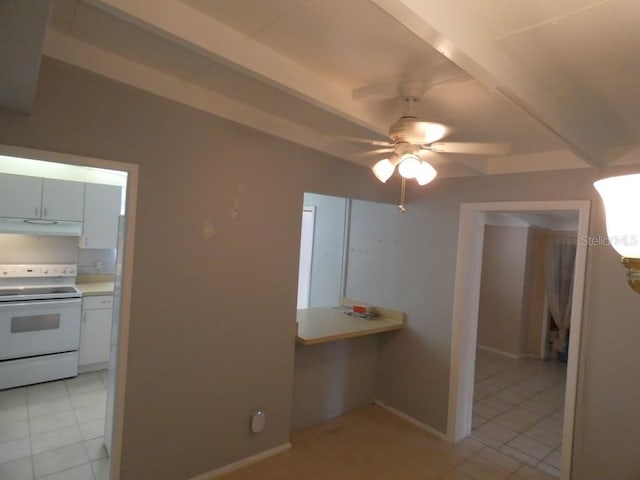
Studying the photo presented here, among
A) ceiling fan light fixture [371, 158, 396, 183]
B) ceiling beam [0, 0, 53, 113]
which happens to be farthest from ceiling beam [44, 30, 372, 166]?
ceiling fan light fixture [371, 158, 396, 183]

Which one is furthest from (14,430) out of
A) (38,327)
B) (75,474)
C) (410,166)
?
(410,166)

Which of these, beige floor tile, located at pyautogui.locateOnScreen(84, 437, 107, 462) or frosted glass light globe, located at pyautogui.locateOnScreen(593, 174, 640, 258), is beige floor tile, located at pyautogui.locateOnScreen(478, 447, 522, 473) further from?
beige floor tile, located at pyautogui.locateOnScreen(84, 437, 107, 462)

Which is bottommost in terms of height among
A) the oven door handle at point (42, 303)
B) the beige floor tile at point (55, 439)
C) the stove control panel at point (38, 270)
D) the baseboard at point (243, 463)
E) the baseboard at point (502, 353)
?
the beige floor tile at point (55, 439)

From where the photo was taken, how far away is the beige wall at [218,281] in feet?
6.40

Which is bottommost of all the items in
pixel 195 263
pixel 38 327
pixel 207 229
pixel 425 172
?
pixel 38 327

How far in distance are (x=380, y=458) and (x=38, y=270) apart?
3.96 m

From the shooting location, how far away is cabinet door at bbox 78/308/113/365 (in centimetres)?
396

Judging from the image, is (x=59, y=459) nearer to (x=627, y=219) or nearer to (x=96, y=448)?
→ (x=96, y=448)

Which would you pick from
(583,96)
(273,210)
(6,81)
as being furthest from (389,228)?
(6,81)

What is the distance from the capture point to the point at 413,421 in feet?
11.1

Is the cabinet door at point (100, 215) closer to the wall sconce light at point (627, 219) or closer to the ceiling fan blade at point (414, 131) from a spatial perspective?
the ceiling fan blade at point (414, 131)

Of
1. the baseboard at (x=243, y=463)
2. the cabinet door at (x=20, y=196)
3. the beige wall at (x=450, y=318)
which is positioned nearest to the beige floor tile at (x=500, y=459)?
the beige wall at (x=450, y=318)

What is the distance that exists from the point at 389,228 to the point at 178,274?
2112 millimetres

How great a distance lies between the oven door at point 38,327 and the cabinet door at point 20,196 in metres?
0.88
